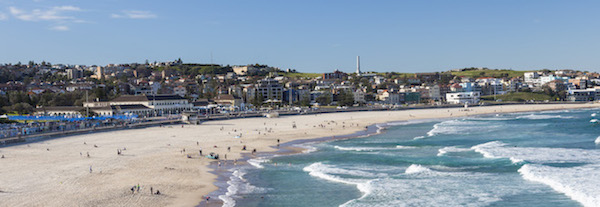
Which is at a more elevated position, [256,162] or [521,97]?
[521,97]

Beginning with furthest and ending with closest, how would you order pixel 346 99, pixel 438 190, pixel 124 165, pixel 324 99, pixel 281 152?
pixel 324 99 < pixel 346 99 < pixel 281 152 < pixel 124 165 < pixel 438 190

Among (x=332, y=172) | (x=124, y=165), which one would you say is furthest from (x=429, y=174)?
(x=124, y=165)

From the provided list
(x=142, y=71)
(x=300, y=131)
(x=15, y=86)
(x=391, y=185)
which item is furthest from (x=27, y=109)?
(x=142, y=71)

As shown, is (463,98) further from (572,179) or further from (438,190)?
(438,190)

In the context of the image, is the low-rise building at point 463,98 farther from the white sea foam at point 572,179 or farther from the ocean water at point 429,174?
the white sea foam at point 572,179

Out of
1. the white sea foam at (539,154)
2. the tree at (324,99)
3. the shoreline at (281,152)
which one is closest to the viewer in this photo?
the shoreline at (281,152)

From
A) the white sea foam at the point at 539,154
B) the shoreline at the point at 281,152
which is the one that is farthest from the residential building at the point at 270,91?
the white sea foam at the point at 539,154
